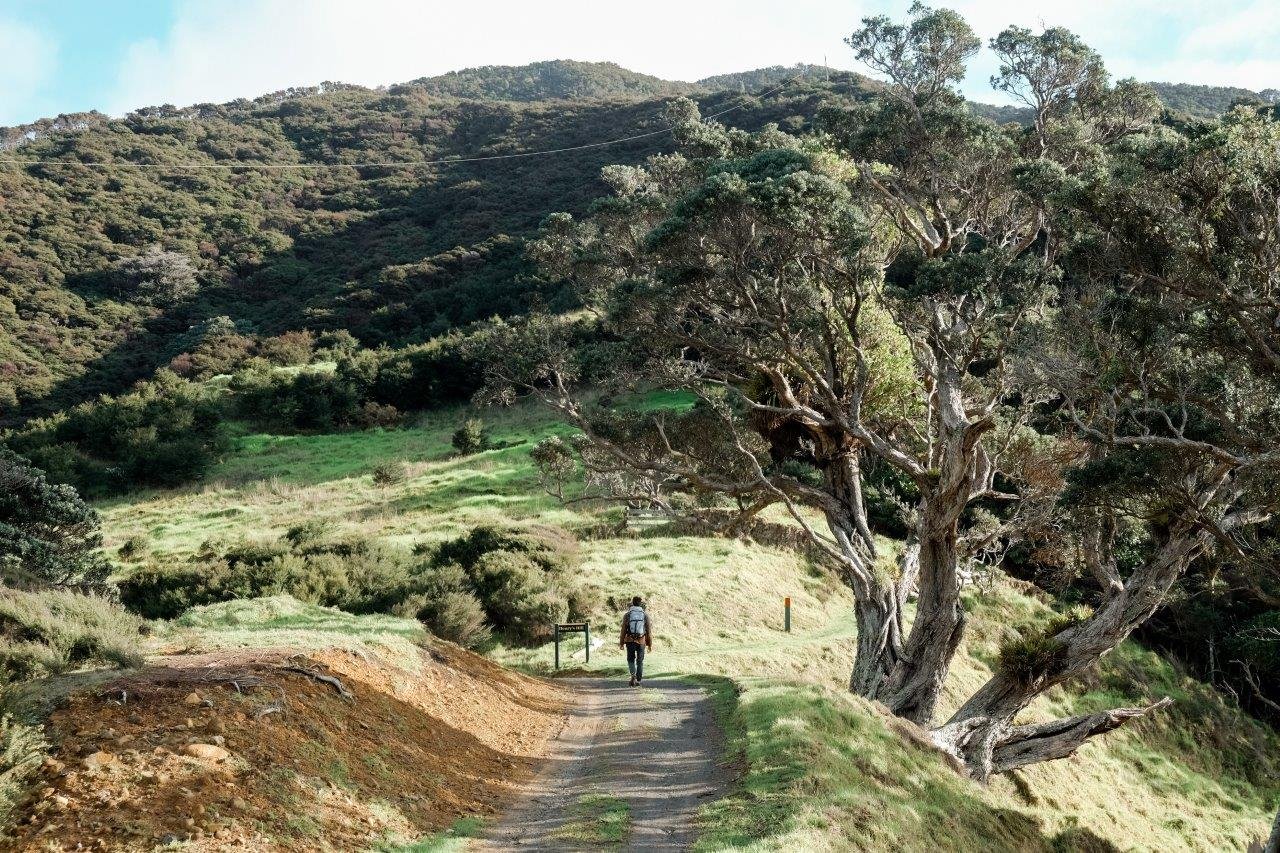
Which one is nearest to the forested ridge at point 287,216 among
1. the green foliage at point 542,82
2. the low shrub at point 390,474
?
the low shrub at point 390,474

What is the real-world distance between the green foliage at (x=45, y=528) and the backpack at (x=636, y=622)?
11306 millimetres

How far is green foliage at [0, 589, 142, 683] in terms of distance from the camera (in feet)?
28.0

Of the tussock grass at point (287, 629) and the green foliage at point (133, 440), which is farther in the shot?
the green foliage at point (133, 440)

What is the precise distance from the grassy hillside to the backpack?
5.55 feet

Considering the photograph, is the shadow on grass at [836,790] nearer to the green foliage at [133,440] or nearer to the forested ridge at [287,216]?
the green foliage at [133,440]

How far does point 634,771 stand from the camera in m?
10.8

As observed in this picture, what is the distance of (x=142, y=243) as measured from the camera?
77438 millimetres

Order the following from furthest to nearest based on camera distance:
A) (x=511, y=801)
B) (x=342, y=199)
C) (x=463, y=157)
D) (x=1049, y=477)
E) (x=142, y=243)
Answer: (x=463, y=157) < (x=342, y=199) < (x=142, y=243) < (x=1049, y=477) < (x=511, y=801)

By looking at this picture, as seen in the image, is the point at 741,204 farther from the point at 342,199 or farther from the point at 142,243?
the point at 342,199

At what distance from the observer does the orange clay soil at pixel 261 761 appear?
250 inches

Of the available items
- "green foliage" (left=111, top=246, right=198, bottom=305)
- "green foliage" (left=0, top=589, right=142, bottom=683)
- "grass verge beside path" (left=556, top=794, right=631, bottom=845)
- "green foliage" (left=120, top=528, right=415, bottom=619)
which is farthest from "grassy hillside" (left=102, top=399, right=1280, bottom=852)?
"green foliage" (left=111, top=246, right=198, bottom=305)

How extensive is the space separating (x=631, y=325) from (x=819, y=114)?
543cm

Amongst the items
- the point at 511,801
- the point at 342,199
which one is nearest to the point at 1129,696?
the point at 511,801

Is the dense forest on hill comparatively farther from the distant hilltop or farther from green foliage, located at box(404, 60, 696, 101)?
green foliage, located at box(404, 60, 696, 101)
